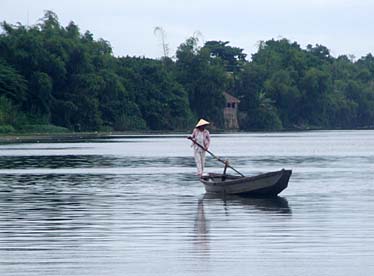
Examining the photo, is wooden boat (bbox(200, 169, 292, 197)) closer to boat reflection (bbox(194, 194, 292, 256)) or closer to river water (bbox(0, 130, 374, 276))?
boat reflection (bbox(194, 194, 292, 256))

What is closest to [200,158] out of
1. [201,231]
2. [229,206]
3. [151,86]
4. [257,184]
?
[257,184]

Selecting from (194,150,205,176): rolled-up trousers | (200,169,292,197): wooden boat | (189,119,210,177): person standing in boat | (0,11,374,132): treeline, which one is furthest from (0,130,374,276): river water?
(0,11,374,132): treeline

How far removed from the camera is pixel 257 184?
30.6 m

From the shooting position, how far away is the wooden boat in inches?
1203

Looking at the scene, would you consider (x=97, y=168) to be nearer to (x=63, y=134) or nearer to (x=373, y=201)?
(x=373, y=201)

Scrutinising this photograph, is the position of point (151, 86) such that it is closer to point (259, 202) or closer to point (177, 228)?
point (259, 202)

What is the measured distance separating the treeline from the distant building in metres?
1.69

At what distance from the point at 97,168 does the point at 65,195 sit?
57.2 ft

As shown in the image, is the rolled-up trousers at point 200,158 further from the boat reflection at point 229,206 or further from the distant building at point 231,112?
the distant building at point 231,112

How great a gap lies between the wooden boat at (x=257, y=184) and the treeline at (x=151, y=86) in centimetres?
8012

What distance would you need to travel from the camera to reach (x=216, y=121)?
159 m

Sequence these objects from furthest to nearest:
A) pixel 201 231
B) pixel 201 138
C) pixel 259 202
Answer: pixel 201 138, pixel 259 202, pixel 201 231

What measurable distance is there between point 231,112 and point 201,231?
5633 inches

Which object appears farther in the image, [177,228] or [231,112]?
[231,112]
